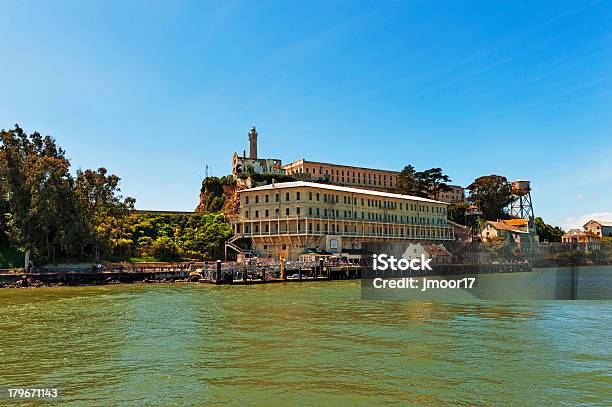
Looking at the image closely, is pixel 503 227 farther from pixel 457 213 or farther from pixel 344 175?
pixel 344 175

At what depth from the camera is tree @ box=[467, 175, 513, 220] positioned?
126 m

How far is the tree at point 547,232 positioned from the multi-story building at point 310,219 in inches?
2242

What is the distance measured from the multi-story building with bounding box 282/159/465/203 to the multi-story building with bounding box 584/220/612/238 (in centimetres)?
5865

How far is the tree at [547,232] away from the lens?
12888cm

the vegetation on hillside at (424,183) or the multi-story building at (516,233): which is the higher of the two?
the vegetation on hillside at (424,183)

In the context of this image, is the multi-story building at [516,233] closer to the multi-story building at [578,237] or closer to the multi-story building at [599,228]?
the multi-story building at [578,237]

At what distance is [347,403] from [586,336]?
1415 centimetres

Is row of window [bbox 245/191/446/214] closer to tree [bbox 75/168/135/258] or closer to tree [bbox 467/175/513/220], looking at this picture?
tree [bbox 75/168/135/258]

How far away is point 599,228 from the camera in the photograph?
143000 millimetres

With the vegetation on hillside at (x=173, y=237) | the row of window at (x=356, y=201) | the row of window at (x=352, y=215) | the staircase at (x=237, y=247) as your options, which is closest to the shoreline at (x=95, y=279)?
the vegetation on hillside at (x=173, y=237)

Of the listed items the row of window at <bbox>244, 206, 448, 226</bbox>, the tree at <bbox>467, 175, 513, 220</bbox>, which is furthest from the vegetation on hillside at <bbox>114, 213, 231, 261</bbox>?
the tree at <bbox>467, 175, 513, 220</bbox>

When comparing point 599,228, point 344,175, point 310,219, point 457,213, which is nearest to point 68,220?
point 310,219

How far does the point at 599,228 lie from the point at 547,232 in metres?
22.2

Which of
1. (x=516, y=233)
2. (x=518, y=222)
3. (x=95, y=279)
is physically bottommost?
(x=95, y=279)
